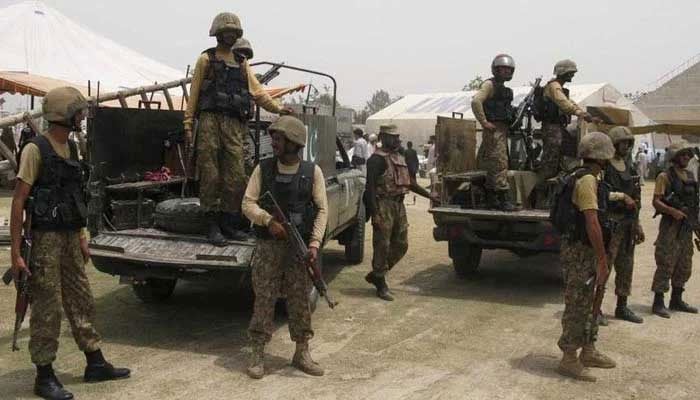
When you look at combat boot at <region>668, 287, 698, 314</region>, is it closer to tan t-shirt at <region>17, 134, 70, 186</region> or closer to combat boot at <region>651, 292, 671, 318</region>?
combat boot at <region>651, 292, 671, 318</region>

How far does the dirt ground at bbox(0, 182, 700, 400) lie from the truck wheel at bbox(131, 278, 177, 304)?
3.3 inches

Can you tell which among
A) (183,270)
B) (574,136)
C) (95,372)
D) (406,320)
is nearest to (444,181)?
(574,136)

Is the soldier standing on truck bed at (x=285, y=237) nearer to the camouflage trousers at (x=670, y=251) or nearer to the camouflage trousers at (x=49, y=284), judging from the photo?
the camouflage trousers at (x=49, y=284)

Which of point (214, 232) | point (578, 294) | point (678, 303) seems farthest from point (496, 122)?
point (214, 232)

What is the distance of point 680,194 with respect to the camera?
20.7 feet

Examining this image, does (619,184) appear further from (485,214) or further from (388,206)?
(388,206)

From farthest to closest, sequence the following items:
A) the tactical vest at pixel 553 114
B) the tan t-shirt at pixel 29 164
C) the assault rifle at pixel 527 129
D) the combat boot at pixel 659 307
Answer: the assault rifle at pixel 527 129 < the tactical vest at pixel 553 114 < the combat boot at pixel 659 307 < the tan t-shirt at pixel 29 164

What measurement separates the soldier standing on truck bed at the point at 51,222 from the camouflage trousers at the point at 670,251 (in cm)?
501

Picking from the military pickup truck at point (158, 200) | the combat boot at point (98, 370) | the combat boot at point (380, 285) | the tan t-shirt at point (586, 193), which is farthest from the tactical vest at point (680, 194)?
the combat boot at point (98, 370)

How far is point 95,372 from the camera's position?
431 centimetres

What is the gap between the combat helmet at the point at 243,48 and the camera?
18.7 ft

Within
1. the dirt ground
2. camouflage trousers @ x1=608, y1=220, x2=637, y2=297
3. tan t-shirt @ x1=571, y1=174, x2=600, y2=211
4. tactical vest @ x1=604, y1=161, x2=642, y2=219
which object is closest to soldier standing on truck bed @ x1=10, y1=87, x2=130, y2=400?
the dirt ground

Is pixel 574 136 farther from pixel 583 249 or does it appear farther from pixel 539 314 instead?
pixel 583 249

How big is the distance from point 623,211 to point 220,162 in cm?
339
